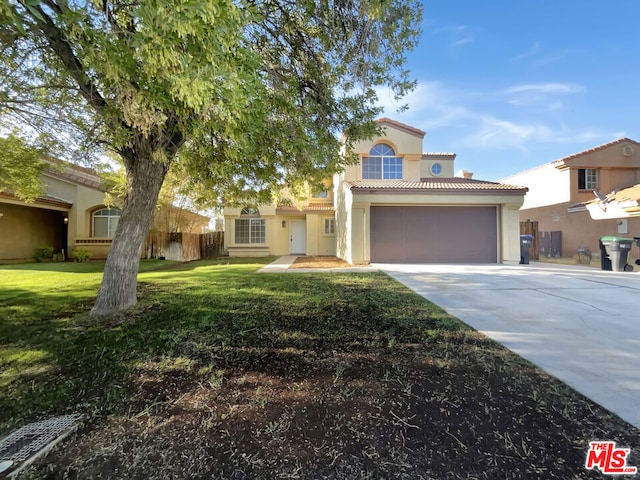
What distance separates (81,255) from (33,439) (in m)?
17.0

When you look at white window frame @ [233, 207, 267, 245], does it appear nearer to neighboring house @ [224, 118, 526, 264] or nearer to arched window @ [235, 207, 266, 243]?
arched window @ [235, 207, 266, 243]

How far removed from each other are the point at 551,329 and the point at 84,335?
6.90m

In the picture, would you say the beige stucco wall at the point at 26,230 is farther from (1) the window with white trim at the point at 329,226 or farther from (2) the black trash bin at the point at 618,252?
(2) the black trash bin at the point at 618,252

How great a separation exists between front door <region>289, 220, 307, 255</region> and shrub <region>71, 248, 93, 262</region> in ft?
37.4

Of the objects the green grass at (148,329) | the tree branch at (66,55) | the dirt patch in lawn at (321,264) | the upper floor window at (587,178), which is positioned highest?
the upper floor window at (587,178)

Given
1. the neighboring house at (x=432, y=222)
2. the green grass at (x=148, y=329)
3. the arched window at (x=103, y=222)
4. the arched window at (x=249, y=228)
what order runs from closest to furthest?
the green grass at (x=148, y=329), the neighboring house at (x=432, y=222), the arched window at (x=103, y=222), the arched window at (x=249, y=228)

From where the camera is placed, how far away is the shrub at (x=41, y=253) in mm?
15570

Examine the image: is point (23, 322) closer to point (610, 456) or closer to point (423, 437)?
point (423, 437)

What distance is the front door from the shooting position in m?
19.9

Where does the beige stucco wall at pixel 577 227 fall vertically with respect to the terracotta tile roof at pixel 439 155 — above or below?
below

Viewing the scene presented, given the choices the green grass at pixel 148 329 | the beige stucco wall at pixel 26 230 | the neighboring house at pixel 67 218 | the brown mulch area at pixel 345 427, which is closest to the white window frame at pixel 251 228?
the neighboring house at pixel 67 218

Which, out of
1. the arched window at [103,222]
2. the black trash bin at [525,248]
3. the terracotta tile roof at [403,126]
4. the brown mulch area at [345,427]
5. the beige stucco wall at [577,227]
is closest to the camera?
the brown mulch area at [345,427]

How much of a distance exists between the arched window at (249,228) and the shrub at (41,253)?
9.89 m

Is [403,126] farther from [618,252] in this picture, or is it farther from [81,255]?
[81,255]
